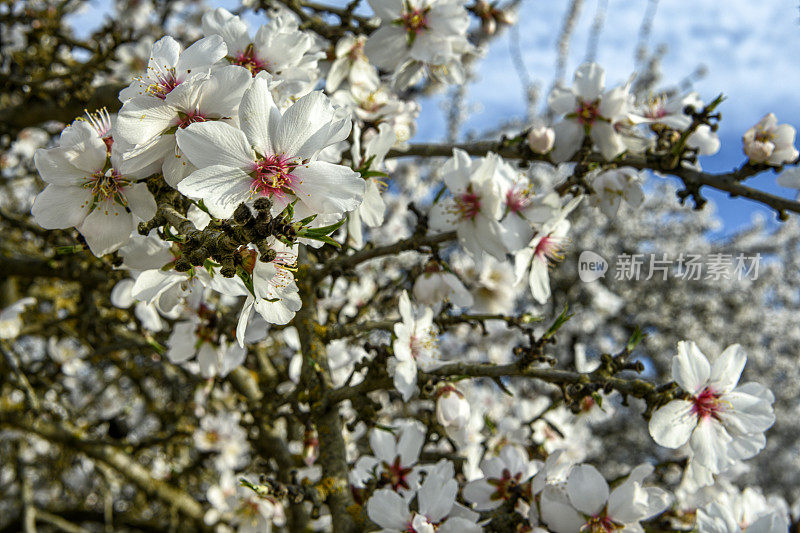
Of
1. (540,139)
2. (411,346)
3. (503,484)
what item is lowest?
(503,484)

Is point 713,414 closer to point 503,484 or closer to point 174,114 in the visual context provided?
point 503,484

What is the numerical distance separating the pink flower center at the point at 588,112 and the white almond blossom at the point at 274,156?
1.07 m

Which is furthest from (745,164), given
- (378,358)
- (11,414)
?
(11,414)

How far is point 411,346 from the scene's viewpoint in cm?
165

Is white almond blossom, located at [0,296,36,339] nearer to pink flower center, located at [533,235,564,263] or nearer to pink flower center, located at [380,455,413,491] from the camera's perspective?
pink flower center, located at [380,455,413,491]

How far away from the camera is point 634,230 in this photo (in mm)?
9367

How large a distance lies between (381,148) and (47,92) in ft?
5.95

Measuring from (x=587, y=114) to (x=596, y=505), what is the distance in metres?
1.10

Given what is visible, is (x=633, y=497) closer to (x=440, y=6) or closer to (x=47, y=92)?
(x=440, y=6)

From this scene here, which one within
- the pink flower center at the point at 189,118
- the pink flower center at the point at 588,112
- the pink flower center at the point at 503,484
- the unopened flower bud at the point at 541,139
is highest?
the pink flower center at the point at 189,118

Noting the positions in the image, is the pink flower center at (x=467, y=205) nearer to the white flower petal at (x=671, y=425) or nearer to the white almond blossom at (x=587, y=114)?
the white almond blossom at (x=587, y=114)

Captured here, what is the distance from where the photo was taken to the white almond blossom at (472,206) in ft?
4.97

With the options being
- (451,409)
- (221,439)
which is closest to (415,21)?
(451,409)

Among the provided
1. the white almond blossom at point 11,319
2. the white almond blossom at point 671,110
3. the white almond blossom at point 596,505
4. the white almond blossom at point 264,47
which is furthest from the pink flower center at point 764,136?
the white almond blossom at point 11,319
